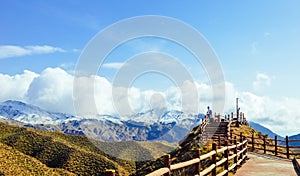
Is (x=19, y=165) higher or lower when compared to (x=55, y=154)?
lower

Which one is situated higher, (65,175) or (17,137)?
(17,137)

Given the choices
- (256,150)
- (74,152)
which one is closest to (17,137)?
(74,152)

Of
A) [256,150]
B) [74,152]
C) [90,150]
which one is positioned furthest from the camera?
[90,150]

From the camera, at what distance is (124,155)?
17125 centimetres

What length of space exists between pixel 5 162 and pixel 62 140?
46.2m

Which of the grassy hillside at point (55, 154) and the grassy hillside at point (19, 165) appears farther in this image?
the grassy hillside at point (55, 154)

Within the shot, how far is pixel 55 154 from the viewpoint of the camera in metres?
152

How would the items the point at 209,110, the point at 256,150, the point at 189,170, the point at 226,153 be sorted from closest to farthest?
the point at 226,153 → the point at 189,170 → the point at 256,150 → the point at 209,110

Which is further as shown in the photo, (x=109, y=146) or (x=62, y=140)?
(x=109, y=146)

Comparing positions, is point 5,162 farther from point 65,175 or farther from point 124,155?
point 124,155

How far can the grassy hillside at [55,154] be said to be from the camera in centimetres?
12938

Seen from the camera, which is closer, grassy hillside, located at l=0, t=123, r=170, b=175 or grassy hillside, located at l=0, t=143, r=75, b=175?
grassy hillside, located at l=0, t=143, r=75, b=175

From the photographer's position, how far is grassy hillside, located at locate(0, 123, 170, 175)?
12938cm

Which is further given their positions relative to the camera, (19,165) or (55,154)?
(55,154)
